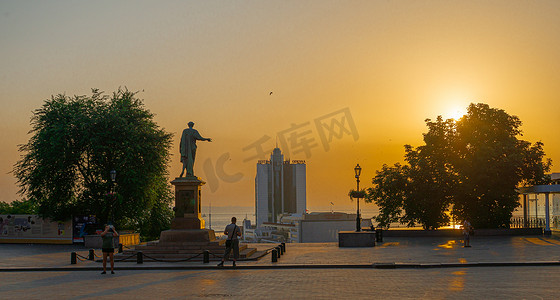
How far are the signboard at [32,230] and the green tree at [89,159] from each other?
0.77m

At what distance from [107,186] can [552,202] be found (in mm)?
37880

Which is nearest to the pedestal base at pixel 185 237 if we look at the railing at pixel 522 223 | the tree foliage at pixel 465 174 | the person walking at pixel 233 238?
the person walking at pixel 233 238

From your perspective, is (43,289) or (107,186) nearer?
(43,289)

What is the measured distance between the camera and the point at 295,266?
938 inches

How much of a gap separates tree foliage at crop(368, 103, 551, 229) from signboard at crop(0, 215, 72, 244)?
21.7m

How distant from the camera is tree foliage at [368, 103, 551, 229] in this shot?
4259cm

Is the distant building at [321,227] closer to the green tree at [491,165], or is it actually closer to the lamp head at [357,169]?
the green tree at [491,165]

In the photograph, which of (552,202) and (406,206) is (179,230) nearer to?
(406,206)

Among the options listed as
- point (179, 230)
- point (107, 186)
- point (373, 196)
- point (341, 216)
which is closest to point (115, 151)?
point (107, 186)

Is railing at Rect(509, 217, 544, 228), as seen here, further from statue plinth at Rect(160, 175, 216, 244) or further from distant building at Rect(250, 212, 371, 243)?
distant building at Rect(250, 212, 371, 243)

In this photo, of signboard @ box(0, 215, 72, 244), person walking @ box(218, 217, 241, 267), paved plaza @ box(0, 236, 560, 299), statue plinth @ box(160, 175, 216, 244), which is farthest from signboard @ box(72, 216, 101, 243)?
person walking @ box(218, 217, 241, 267)

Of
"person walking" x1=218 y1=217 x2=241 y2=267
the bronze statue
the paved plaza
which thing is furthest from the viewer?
the bronze statue

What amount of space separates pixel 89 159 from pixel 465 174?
2599cm

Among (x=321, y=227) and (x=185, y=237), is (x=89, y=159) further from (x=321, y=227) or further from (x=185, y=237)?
(x=321, y=227)
